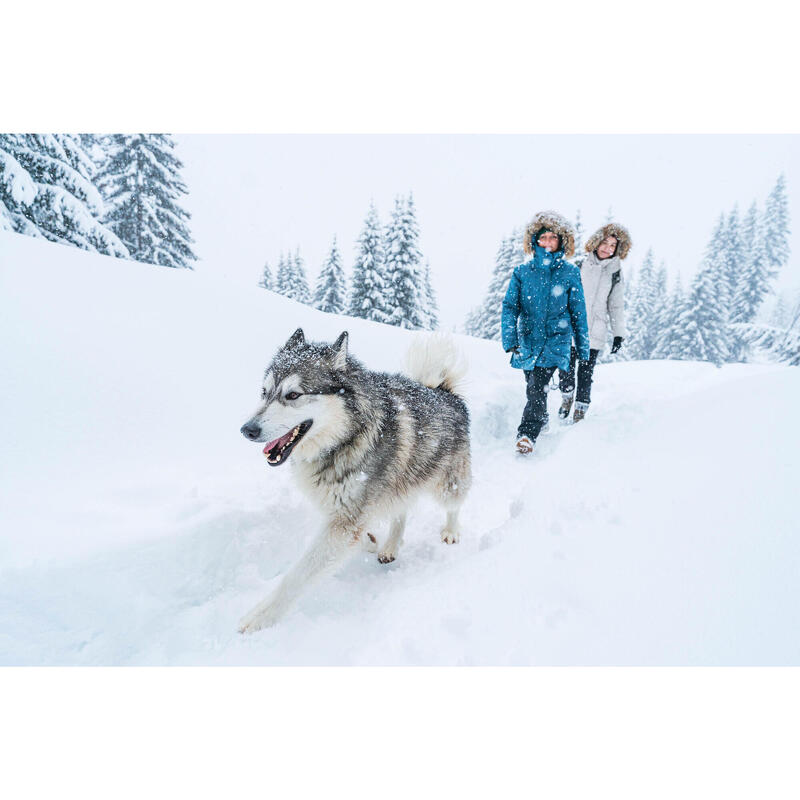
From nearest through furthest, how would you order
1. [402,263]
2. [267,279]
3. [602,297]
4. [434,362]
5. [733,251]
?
[434,362] → [602,297] → [402,263] → [733,251] → [267,279]

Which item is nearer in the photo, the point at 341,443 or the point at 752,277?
the point at 341,443

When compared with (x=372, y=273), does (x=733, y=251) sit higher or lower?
higher

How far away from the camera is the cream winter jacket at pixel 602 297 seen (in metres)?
5.20

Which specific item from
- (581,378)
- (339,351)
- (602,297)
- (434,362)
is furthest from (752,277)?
(339,351)

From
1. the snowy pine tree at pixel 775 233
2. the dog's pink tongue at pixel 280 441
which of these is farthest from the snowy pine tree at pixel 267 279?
the snowy pine tree at pixel 775 233

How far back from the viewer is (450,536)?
350 centimetres

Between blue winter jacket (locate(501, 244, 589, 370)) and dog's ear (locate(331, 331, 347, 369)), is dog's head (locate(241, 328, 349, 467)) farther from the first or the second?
blue winter jacket (locate(501, 244, 589, 370))

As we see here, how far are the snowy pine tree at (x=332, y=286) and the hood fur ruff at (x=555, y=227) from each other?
60.3 feet

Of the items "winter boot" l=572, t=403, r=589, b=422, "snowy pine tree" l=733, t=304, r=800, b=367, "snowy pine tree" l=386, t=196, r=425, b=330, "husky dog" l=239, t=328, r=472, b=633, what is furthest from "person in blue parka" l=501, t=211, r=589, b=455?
"snowy pine tree" l=386, t=196, r=425, b=330

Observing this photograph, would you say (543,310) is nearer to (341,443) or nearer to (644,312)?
(341,443)

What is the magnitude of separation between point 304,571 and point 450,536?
4.64 feet

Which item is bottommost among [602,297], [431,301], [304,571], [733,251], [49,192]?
[304,571]

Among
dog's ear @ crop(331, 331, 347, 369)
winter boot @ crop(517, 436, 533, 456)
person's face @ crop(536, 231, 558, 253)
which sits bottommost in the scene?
winter boot @ crop(517, 436, 533, 456)

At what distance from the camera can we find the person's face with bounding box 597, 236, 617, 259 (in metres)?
5.13
